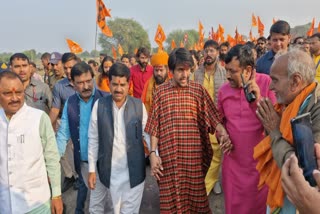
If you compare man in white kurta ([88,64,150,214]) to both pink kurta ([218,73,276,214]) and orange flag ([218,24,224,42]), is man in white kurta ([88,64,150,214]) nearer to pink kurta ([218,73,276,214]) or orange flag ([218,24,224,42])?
pink kurta ([218,73,276,214])

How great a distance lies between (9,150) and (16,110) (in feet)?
1.01

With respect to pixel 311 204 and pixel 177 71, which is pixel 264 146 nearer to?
pixel 311 204

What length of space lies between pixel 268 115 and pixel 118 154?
5.02ft

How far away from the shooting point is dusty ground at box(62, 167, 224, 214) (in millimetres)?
3990

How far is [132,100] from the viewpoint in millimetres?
3119

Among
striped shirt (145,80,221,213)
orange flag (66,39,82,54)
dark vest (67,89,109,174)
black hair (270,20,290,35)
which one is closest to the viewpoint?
striped shirt (145,80,221,213)

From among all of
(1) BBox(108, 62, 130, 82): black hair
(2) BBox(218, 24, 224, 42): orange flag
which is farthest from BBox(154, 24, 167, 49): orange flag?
(1) BBox(108, 62, 130, 82): black hair

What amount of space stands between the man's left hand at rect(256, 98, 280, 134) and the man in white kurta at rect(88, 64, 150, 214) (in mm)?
1301

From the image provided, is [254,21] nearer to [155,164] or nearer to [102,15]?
[102,15]

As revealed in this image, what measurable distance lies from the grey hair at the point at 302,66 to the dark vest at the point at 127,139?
160cm

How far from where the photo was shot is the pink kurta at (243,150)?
2684mm

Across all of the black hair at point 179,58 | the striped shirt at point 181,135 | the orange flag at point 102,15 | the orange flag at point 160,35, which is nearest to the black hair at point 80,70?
the striped shirt at point 181,135

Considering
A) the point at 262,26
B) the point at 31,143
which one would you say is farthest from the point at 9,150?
the point at 262,26

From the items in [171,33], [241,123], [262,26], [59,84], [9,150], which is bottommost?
[9,150]
